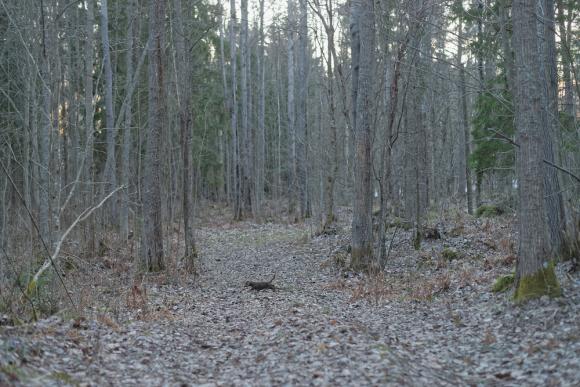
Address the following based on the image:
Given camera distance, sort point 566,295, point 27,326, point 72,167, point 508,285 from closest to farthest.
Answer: point 27,326
point 566,295
point 508,285
point 72,167

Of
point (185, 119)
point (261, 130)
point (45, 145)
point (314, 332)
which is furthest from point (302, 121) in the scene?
point (314, 332)

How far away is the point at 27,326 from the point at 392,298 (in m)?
6.15

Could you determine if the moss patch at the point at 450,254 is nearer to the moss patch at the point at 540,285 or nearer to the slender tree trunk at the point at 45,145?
the moss patch at the point at 540,285

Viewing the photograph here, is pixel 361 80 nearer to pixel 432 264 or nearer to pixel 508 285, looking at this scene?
pixel 432 264

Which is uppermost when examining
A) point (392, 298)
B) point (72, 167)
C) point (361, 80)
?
point (361, 80)

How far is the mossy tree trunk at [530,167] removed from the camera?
7.56 m

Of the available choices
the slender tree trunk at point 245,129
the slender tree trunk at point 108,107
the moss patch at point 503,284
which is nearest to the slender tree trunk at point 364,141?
the moss patch at point 503,284

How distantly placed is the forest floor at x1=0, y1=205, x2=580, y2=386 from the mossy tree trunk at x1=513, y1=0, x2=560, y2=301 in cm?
40

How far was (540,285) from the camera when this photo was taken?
7543 millimetres

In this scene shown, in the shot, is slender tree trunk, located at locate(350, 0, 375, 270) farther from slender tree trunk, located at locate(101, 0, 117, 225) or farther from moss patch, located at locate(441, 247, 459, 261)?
slender tree trunk, located at locate(101, 0, 117, 225)

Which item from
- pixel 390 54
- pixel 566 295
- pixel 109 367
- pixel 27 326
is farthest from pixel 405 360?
pixel 390 54

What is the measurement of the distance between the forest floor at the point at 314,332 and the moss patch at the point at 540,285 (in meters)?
0.15

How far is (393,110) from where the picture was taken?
38.0ft

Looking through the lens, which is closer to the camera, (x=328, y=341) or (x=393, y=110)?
(x=328, y=341)
